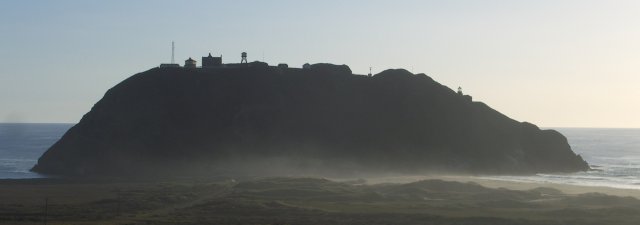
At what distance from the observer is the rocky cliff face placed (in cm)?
14838

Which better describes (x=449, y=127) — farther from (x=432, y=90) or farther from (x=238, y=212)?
(x=238, y=212)

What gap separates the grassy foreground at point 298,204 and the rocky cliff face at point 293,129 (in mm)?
30692

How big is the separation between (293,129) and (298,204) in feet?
212

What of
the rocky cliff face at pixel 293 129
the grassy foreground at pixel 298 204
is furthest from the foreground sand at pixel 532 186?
the rocky cliff face at pixel 293 129

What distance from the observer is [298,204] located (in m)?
91.7

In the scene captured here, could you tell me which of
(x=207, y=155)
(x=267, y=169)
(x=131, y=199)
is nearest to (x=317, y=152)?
(x=267, y=169)

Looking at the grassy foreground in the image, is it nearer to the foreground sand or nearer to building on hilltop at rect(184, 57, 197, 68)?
the foreground sand

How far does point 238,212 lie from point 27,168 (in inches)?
3506

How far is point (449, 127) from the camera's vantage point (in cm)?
16338

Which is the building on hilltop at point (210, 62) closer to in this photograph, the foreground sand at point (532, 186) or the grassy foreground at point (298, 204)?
the foreground sand at point (532, 186)

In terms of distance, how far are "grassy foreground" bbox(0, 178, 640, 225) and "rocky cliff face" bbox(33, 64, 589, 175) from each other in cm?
3069

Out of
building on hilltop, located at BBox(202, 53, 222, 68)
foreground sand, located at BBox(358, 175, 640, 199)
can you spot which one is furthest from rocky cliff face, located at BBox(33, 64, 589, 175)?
foreground sand, located at BBox(358, 175, 640, 199)

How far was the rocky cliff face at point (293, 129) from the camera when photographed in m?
148

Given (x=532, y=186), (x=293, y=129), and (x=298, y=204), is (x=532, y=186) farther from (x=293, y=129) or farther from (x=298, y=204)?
(x=293, y=129)
